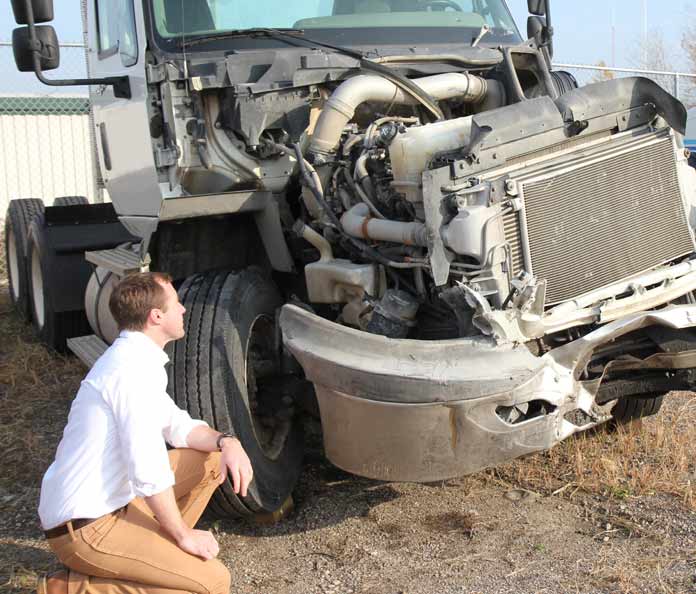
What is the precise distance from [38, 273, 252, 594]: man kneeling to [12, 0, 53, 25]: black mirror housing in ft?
7.10

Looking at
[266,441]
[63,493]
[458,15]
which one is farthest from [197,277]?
[458,15]

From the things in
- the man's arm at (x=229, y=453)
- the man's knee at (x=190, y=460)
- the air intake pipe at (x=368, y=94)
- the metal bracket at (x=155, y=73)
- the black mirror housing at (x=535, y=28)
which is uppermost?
the black mirror housing at (x=535, y=28)

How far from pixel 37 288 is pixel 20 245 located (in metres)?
0.74

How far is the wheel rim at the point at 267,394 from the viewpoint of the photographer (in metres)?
4.19

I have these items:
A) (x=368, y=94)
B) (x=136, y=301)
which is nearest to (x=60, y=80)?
(x=368, y=94)

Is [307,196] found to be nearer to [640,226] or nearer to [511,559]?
[640,226]

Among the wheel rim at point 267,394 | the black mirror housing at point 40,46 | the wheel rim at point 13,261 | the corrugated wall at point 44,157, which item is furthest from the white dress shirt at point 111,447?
the corrugated wall at point 44,157

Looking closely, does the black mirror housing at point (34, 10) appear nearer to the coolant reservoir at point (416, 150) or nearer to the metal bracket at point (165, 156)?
the metal bracket at point (165, 156)

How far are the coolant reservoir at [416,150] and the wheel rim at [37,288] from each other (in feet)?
14.6

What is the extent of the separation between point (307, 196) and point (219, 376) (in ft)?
3.08

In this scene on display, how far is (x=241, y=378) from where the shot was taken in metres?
3.94

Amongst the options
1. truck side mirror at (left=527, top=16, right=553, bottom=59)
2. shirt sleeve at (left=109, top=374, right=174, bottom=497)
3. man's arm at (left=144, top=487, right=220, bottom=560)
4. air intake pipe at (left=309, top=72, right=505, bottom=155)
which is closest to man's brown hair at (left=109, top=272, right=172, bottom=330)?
shirt sleeve at (left=109, top=374, right=174, bottom=497)

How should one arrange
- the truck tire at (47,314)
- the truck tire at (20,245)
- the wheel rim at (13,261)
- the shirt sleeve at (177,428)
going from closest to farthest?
the shirt sleeve at (177,428)
the truck tire at (47,314)
the truck tire at (20,245)
the wheel rim at (13,261)

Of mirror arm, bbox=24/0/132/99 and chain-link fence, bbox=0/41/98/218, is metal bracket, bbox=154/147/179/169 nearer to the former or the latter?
mirror arm, bbox=24/0/132/99
